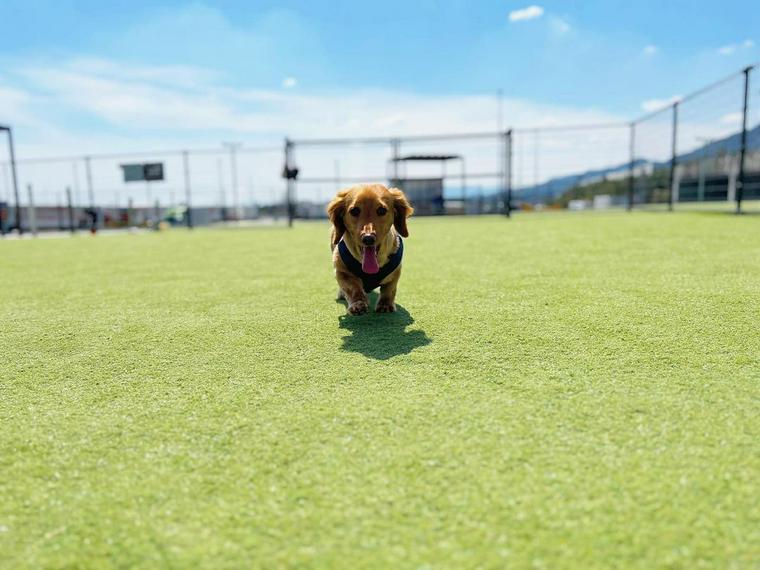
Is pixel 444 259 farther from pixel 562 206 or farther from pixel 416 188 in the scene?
pixel 562 206

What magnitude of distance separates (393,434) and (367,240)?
144cm

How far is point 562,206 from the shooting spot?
39.9 m

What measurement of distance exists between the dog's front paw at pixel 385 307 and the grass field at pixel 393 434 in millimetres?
176

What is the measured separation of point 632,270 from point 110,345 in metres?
3.64

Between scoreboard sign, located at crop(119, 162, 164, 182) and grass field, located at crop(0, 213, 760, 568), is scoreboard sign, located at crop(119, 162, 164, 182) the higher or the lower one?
the higher one

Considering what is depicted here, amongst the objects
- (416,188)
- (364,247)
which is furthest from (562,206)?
(364,247)

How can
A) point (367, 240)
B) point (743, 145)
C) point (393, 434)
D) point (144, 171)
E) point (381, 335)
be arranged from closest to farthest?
point (393, 434), point (381, 335), point (367, 240), point (743, 145), point (144, 171)

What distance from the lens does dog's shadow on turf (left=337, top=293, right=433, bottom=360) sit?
7.66ft

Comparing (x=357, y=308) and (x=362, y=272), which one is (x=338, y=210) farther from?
(x=357, y=308)

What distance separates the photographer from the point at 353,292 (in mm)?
3061

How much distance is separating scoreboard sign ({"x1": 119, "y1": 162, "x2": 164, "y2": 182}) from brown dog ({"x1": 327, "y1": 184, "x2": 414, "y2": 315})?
1928cm

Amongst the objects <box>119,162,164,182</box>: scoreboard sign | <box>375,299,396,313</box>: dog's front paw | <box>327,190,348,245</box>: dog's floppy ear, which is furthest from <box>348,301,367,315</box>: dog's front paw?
<box>119,162,164,182</box>: scoreboard sign

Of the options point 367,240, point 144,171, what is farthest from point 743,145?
point 144,171

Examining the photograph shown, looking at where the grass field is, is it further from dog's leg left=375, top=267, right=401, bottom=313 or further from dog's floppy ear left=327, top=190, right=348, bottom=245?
dog's floppy ear left=327, top=190, right=348, bottom=245
